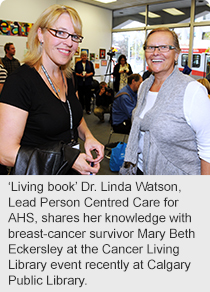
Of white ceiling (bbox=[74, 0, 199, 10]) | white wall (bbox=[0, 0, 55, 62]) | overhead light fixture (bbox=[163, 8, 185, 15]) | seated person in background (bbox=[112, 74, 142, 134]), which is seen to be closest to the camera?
seated person in background (bbox=[112, 74, 142, 134])

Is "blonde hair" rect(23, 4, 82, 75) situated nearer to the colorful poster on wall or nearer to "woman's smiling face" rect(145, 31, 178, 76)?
"woman's smiling face" rect(145, 31, 178, 76)

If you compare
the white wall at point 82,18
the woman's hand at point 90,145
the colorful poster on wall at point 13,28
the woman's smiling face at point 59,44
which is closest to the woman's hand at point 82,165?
the woman's hand at point 90,145

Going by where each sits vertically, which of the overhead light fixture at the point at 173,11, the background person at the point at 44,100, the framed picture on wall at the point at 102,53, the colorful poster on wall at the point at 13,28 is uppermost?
the overhead light fixture at the point at 173,11

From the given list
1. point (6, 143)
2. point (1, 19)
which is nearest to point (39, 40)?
point (6, 143)

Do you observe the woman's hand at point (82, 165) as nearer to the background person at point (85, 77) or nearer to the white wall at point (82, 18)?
the background person at point (85, 77)

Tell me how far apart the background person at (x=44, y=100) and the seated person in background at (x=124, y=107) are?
119 inches

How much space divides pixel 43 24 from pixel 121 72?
8042mm

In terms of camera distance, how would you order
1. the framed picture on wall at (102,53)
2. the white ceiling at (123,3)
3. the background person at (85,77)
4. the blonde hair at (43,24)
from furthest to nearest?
the framed picture on wall at (102,53)
the white ceiling at (123,3)
the background person at (85,77)
the blonde hair at (43,24)

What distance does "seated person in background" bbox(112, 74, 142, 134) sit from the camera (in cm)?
430

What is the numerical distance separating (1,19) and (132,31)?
204 inches

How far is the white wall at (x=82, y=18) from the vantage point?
816 centimetres

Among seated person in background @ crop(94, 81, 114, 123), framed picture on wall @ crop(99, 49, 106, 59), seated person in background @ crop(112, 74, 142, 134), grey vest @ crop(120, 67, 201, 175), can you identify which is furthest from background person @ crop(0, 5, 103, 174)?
framed picture on wall @ crop(99, 49, 106, 59)
